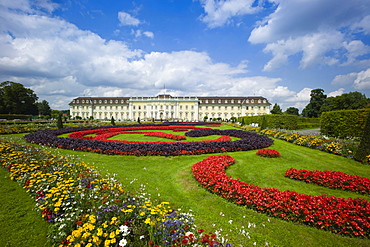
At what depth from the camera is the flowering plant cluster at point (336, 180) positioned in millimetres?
4750

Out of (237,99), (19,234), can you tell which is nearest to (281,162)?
(19,234)

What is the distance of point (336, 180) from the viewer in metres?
5.01

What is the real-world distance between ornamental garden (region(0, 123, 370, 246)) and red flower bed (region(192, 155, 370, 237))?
0.02 m

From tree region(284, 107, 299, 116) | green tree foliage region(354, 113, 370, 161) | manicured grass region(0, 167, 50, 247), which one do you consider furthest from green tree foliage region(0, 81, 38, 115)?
tree region(284, 107, 299, 116)

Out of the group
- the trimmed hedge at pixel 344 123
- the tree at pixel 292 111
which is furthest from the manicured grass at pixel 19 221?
the tree at pixel 292 111

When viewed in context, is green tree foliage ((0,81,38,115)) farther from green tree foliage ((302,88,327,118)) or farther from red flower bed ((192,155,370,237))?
green tree foliage ((302,88,327,118))

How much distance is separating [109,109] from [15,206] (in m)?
79.4

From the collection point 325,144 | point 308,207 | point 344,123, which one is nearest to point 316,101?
point 344,123

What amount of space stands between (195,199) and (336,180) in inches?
170

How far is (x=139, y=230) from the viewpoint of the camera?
8.13ft

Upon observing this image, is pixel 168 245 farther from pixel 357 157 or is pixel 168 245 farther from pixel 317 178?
pixel 357 157

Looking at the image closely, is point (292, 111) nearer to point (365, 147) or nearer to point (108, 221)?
point (365, 147)

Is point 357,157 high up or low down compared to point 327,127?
down

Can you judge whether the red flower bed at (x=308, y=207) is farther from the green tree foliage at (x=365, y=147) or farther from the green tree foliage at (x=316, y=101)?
the green tree foliage at (x=316, y=101)
